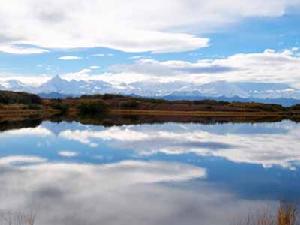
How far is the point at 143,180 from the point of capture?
2603 centimetres

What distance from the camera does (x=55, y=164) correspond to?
3162 cm

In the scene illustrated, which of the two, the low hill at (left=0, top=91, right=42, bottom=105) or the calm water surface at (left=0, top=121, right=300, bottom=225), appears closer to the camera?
the calm water surface at (left=0, top=121, right=300, bottom=225)

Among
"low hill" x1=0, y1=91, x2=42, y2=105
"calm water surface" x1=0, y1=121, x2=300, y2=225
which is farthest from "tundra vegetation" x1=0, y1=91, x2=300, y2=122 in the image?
"calm water surface" x1=0, y1=121, x2=300, y2=225

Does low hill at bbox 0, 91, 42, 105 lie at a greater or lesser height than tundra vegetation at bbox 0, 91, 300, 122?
greater

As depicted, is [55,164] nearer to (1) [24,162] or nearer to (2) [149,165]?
(1) [24,162]

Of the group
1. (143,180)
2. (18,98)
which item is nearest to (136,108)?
(18,98)

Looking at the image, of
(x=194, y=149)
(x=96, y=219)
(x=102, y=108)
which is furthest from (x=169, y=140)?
(x=102, y=108)

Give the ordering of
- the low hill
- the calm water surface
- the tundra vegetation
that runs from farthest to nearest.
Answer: the low hill → the tundra vegetation → the calm water surface

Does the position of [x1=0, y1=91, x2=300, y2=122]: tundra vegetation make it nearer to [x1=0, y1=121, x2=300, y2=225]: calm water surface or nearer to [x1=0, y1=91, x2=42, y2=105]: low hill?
[x1=0, y1=91, x2=42, y2=105]: low hill

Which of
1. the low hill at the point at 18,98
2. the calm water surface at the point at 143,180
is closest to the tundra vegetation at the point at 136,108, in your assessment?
the low hill at the point at 18,98

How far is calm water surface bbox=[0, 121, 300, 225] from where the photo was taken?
1836 cm

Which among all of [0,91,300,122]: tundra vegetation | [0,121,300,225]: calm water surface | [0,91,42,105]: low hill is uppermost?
[0,91,42,105]: low hill

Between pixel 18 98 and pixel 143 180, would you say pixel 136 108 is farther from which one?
pixel 143 180

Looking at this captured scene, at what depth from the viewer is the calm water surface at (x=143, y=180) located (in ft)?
60.2
